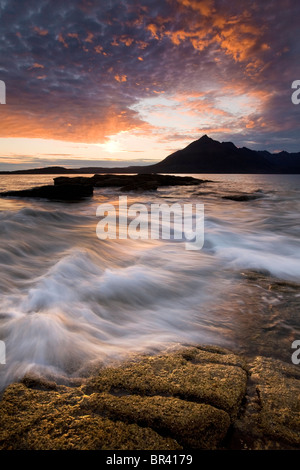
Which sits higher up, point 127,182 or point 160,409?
point 127,182

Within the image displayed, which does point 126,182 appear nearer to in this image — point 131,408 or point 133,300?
point 133,300

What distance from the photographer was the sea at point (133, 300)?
2348 millimetres

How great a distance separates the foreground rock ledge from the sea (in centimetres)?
27

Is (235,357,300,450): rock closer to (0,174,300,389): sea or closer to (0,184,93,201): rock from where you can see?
(0,174,300,389): sea

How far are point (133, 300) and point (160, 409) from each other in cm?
220

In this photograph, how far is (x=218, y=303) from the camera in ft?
11.5

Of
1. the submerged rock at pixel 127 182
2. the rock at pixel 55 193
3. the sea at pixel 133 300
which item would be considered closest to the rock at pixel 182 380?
the sea at pixel 133 300

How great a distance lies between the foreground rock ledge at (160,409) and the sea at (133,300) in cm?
27

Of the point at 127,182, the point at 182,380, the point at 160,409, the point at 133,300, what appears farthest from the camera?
the point at 127,182

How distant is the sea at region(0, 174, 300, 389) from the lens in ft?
7.70

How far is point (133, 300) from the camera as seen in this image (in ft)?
12.3

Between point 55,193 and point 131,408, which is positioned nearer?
point 131,408

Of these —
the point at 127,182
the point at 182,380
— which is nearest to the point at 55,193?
the point at 127,182
